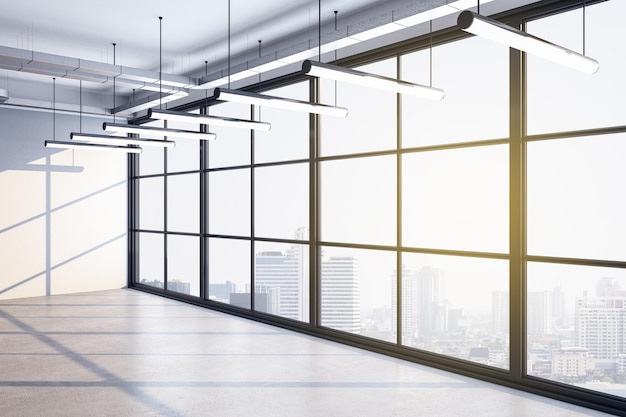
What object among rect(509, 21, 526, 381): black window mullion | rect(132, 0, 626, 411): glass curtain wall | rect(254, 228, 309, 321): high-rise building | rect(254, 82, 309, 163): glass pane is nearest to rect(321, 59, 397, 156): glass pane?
rect(132, 0, 626, 411): glass curtain wall

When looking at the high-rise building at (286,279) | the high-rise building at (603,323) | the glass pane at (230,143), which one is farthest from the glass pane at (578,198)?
the glass pane at (230,143)

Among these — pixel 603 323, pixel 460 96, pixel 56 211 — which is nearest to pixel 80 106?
pixel 56 211

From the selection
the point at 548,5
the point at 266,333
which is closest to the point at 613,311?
the point at 548,5

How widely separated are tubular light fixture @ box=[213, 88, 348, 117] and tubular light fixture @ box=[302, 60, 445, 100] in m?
1.09

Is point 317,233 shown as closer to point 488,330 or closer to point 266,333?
point 266,333

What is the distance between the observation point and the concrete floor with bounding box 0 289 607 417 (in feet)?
16.8

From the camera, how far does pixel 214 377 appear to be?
6.07m

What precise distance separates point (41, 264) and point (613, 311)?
10.6m

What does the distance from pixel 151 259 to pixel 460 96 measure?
8268mm

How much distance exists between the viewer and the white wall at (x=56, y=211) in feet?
37.4

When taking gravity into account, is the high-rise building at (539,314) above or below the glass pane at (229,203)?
below

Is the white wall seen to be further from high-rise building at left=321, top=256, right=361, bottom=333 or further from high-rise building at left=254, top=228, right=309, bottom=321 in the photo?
high-rise building at left=321, top=256, right=361, bottom=333

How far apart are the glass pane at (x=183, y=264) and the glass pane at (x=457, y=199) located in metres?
5.33

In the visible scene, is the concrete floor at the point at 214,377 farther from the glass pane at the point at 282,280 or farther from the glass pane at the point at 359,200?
the glass pane at the point at 359,200
